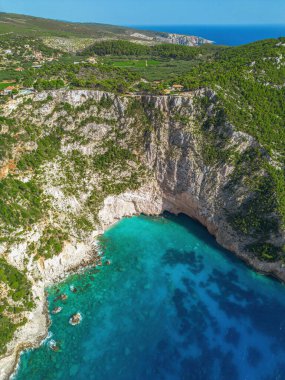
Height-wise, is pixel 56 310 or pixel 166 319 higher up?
pixel 166 319

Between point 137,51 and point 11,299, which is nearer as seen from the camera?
point 11,299

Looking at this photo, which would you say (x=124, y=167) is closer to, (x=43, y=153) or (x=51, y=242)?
(x=43, y=153)

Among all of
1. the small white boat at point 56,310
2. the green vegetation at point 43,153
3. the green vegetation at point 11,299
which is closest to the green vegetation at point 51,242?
the green vegetation at point 11,299

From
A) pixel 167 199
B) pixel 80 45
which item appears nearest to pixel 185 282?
pixel 167 199

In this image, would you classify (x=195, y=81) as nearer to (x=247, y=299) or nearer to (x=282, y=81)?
(x=282, y=81)

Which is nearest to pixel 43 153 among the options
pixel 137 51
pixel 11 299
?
pixel 11 299

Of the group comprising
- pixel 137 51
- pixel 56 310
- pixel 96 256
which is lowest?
pixel 56 310

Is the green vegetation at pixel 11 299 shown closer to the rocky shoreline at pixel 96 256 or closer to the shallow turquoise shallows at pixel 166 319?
the rocky shoreline at pixel 96 256
